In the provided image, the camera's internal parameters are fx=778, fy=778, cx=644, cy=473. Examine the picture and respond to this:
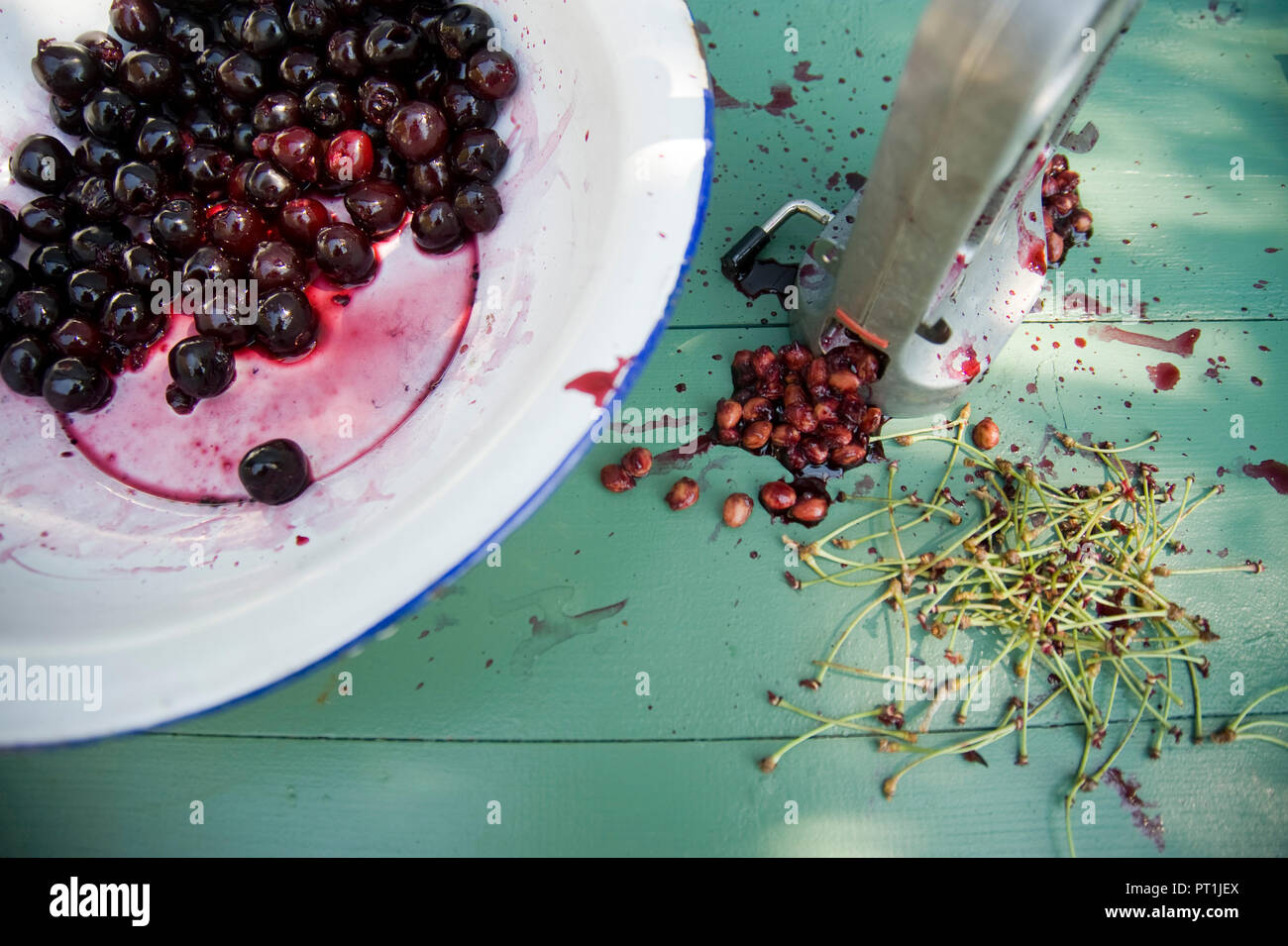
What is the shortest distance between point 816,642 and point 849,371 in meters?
0.39

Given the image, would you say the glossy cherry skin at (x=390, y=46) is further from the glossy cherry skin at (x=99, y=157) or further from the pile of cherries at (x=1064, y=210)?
the pile of cherries at (x=1064, y=210)

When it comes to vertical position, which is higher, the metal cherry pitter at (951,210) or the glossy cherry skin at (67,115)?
the glossy cherry skin at (67,115)

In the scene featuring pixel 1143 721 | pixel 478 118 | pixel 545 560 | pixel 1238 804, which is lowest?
pixel 1238 804

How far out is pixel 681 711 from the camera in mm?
1084

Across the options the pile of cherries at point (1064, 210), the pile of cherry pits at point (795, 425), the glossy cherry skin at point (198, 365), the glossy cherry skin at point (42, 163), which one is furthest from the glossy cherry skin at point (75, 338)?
the pile of cherries at point (1064, 210)

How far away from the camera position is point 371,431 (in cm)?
104

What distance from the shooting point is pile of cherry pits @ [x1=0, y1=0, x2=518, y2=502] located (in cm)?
103

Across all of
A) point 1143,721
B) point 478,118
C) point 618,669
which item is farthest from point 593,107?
point 1143,721

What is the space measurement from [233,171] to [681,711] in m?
0.98

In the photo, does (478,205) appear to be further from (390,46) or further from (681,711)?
(681,711)

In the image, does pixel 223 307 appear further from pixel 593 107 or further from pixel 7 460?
A: pixel 593 107

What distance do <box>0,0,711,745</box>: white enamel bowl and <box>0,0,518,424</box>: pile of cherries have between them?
0.25 feet

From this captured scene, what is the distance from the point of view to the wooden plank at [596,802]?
1054 mm

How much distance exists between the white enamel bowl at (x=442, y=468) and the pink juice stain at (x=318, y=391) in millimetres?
39
